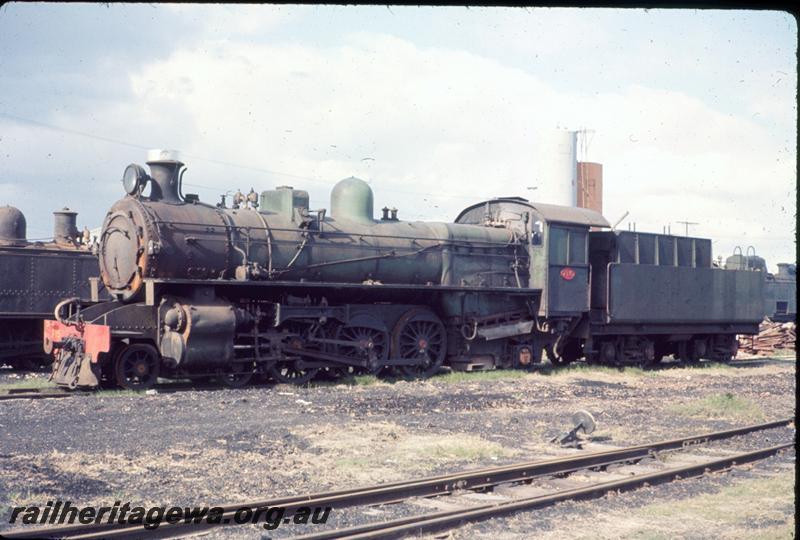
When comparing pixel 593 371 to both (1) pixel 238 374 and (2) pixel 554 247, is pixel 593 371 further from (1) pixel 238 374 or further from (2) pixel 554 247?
(1) pixel 238 374

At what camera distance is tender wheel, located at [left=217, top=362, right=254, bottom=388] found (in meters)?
14.6

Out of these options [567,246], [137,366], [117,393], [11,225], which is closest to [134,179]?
[137,366]

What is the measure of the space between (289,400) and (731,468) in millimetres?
6403

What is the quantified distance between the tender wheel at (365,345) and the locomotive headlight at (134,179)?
4450mm

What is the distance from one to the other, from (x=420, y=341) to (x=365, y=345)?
1.54 metres

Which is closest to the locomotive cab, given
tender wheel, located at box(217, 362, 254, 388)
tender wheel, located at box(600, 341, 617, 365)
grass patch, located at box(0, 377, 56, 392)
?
tender wheel, located at box(600, 341, 617, 365)

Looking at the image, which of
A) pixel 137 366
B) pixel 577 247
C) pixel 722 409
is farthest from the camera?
pixel 577 247

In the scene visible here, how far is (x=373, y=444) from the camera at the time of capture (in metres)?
9.81

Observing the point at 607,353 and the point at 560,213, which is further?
the point at 607,353

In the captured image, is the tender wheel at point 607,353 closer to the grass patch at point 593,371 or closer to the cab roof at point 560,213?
the grass patch at point 593,371

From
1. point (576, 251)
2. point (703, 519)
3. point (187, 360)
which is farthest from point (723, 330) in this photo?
point (703, 519)

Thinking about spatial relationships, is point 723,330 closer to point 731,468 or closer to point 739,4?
point 731,468


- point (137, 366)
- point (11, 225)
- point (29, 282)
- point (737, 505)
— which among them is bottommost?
point (737, 505)

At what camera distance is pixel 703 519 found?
7.09 metres
